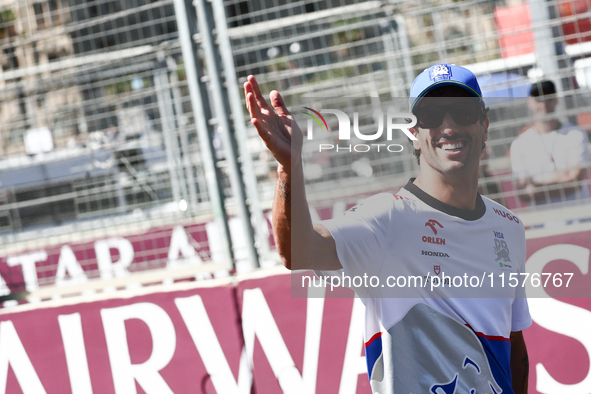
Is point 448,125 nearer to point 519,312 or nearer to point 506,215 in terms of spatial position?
point 506,215

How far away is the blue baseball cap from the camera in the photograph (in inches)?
77.8

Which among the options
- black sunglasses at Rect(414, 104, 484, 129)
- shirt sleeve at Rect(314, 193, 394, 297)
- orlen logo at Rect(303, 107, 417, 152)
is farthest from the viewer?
orlen logo at Rect(303, 107, 417, 152)

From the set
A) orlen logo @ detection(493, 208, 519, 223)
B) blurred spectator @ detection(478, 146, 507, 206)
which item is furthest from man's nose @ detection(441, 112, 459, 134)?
blurred spectator @ detection(478, 146, 507, 206)

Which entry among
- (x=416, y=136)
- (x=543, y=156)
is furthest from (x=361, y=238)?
(x=543, y=156)

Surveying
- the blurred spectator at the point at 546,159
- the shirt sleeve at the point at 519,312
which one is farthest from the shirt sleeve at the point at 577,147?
the shirt sleeve at the point at 519,312

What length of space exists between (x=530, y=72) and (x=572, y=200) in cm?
83

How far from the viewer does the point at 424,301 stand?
192 cm

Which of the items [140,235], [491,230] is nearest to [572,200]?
[491,230]

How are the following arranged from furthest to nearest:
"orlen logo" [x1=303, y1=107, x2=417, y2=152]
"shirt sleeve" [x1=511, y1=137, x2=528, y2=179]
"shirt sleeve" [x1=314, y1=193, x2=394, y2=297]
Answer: "shirt sleeve" [x1=511, y1=137, x2=528, y2=179]
"orlen logo" [x1=303, y1=107, x2=417, y2=152]
"shirt sleeve" [x1=314, y1=193, x2=394, y2=297]

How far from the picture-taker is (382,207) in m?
1.94

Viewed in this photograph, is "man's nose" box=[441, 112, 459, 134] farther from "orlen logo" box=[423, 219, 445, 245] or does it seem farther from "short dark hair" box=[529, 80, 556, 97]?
"short dark hair" box=[529, 80, 556, 97]

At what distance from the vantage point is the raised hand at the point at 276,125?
1.60 meters

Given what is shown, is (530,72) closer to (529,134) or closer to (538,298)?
(529,134)

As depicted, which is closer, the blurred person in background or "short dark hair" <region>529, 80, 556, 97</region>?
the blurred person in background
